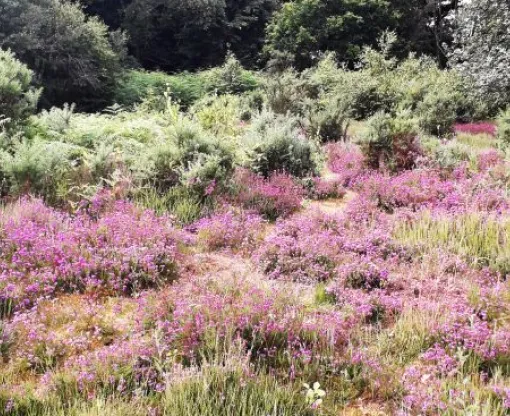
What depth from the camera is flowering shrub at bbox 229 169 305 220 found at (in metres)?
6.87

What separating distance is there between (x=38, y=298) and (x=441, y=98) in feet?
46.6

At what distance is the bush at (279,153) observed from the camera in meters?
8.20

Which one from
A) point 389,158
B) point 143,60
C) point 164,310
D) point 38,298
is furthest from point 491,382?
point 143,60

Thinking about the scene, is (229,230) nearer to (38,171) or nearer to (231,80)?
(38,171)

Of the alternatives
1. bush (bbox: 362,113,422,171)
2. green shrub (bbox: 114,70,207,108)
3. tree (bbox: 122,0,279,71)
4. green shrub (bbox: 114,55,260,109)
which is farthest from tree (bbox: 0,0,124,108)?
bush (bbox: 362,113,422,171)

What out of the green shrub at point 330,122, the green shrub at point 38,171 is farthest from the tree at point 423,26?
the green shrub at point 38,171

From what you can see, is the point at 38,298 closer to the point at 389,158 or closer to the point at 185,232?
the point at 185,232

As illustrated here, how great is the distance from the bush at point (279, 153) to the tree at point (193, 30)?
81.7ft

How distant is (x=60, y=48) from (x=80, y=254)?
19.1 m

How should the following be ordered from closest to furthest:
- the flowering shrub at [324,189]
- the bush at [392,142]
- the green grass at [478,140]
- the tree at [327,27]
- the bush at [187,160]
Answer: the bush at [187,160], the flowering shrub at [324,189], the bush at [392,142], the green grass at [478,140], the tree at [327,27]

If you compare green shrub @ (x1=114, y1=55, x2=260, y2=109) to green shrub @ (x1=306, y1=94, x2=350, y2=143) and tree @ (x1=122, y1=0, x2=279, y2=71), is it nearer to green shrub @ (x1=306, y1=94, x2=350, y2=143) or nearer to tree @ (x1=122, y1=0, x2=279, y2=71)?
tree @ (x1=122, y1=0, x2=279, y2=71)

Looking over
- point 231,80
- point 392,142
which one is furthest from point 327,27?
point 392,142

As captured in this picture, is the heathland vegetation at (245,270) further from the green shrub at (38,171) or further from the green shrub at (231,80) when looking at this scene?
the green shrub at (231,80)

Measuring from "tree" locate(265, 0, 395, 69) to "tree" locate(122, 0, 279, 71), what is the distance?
443 centimetres
